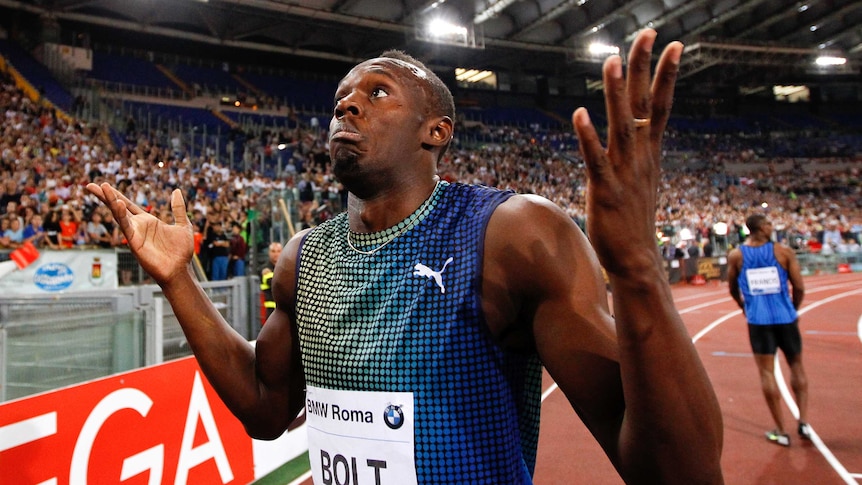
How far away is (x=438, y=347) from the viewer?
1.27 meters

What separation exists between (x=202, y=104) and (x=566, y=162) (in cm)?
1745

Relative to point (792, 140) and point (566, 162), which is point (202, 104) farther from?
point (792, 140)

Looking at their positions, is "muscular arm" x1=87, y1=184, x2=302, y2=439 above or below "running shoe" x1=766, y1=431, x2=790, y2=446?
above

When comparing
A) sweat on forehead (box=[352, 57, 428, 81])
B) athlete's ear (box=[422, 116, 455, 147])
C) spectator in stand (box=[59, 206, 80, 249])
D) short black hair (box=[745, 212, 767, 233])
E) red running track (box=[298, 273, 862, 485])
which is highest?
spectator in stand (box=[59, 206, 80, 249])

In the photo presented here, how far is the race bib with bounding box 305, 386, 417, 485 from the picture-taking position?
1.27 meters

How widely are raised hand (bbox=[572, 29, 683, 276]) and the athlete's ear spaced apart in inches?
27.4

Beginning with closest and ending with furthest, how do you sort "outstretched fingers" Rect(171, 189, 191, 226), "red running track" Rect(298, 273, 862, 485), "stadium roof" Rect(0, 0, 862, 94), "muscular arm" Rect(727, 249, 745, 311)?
"outstretched fingers" Rect(171, 189, 191, 226)
"red running track" Rect(298, 273, 862, 485)
"muscular arm" Rect(727, 249, 745, 311)
"stadium roof" Rect(0, 0, 862, 94)

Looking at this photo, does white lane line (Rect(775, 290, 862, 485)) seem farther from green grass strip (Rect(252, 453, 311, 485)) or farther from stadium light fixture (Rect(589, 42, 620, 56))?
stadium light fixture (Rect(589, 42, 620, 56))

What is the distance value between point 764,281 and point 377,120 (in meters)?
5.06

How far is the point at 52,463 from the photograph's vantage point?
285 centimetres

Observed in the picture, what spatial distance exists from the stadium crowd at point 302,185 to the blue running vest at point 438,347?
14.5ft

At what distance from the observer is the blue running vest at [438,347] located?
125 centimetres

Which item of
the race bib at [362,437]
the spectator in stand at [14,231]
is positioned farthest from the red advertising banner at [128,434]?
the spectator in stand at [14,231]

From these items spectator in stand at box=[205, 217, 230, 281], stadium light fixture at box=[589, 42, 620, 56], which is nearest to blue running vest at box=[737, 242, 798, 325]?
spectator in stand at box=[205, 217, 230, 281]
